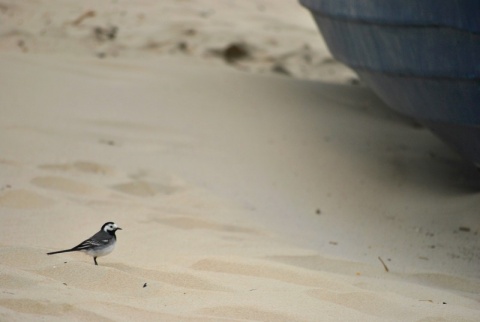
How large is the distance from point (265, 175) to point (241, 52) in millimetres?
3252

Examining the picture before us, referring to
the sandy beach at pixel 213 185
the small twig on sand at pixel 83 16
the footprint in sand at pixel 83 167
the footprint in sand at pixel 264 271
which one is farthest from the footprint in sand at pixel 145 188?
the small twig on sand at pixel 83 16

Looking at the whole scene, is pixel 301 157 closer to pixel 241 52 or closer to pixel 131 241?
pixel 131 241

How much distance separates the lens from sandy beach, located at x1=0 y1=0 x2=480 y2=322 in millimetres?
3389

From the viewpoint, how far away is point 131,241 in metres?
4.36

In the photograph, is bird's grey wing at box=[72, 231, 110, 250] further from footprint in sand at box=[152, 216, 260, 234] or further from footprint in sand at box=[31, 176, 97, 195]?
footprint in sand at box=[31, 176, 97, 195]

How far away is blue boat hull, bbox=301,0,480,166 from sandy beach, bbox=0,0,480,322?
643 mm

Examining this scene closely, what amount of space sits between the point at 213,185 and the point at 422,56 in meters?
1.51

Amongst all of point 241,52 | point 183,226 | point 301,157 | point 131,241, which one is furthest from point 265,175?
point 241,52

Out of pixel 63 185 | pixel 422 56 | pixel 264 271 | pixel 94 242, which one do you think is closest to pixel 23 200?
pixel 63 185

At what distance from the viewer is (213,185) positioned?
5488 millimetres

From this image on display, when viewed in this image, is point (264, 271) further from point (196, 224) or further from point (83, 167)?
point (83, 167)

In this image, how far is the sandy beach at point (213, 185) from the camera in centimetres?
339

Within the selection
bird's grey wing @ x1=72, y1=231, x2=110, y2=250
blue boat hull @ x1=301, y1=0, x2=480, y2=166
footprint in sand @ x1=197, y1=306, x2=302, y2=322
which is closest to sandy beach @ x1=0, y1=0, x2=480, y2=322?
footprint in sand @ x1=197, y1=306, x2=302, y2=322

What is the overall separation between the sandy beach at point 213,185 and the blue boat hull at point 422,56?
643mm
